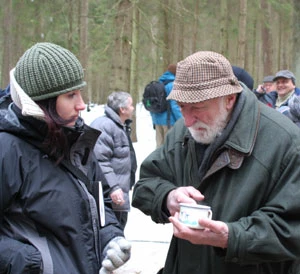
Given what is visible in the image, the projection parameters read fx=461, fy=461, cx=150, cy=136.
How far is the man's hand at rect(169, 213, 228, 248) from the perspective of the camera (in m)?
1.84

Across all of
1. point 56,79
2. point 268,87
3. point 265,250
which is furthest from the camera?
point 268,87

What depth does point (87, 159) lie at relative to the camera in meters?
2.43

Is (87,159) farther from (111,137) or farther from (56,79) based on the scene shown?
(111,137)

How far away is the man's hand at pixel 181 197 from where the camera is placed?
2008 millimetres

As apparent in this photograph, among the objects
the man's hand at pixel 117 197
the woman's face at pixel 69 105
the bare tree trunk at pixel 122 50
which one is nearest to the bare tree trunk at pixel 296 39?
the bare tree trunk at pixel 122 50

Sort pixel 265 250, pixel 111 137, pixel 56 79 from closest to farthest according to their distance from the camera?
pixel 265 250
pixel 56 79
pixel 111 137

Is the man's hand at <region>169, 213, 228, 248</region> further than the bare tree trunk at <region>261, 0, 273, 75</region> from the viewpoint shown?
No

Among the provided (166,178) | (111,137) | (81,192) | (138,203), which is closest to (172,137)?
(166,178)

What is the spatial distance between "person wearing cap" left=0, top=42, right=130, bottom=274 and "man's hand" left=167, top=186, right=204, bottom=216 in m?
0.38

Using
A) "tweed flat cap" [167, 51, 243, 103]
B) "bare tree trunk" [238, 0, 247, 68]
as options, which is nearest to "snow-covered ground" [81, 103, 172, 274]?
"tweed flat cap" [167, 51, 243, 103]

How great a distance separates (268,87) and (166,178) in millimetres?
6344

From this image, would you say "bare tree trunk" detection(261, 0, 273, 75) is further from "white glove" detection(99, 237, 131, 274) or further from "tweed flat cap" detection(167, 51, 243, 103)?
"white glove" detection(99, 237, 131, 274)

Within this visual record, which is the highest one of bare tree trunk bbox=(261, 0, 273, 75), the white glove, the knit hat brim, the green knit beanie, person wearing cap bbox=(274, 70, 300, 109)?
the green knit beanie

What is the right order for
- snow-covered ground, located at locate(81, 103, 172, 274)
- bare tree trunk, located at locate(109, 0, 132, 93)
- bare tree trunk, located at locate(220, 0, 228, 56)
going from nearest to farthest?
snow-covered ground, located at locate(81, 103, 172, 274)
bare tree trunk, located at locate(109, 0, 132, 93)
bare tree trunk, located at locate(220, 0, 228, 56)
